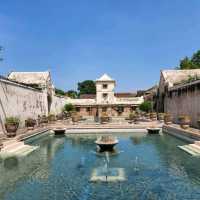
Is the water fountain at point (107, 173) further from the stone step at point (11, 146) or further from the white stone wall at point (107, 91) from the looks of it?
the white stone wall at point (107, 91)

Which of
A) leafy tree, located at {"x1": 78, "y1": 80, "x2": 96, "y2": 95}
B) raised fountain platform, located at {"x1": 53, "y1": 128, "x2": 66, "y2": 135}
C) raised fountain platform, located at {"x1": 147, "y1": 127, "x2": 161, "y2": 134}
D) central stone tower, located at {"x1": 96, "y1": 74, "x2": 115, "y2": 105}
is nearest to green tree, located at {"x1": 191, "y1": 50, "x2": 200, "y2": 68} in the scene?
central stone tower, located at {"x1": 96, "y1": 74, "x2": 115, "y2": 105}

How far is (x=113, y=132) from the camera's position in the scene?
73.9 ft

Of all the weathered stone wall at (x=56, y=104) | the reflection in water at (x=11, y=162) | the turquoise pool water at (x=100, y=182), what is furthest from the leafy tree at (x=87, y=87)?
the reflection in water at (x=11, y=162)

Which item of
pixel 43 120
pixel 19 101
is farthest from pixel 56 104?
pixel 19 101

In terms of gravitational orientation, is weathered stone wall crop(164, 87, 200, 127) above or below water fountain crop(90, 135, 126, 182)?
above

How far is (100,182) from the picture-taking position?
7.90 metres

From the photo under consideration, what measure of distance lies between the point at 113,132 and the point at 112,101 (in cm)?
2531

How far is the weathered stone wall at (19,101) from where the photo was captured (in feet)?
60.7

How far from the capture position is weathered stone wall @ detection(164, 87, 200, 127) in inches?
803

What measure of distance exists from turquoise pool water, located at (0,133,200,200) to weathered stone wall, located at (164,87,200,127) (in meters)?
8.13

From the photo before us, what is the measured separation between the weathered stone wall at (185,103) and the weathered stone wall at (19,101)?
480 inches

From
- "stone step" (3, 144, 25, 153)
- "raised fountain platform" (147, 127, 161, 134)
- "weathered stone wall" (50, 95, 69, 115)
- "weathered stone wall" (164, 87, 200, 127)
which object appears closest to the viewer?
"stone step" (3, 144, 25, 153)

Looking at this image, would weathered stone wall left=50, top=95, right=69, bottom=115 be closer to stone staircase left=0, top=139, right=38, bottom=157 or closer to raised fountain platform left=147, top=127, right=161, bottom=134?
raised fountain platform left=147, top=127, right=161, bottom=134

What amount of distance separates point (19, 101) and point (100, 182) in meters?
15.7
